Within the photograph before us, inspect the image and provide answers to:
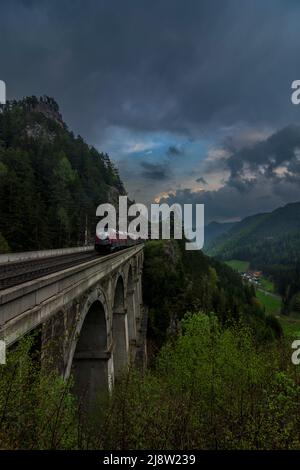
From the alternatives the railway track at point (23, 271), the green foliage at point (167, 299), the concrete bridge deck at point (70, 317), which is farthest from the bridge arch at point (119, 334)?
the green foliage at point (167, 299)

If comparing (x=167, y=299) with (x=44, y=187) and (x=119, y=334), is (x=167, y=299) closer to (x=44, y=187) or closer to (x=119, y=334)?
(x=119, y=334)

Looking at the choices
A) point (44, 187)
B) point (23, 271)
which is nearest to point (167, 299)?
point (44, 187)

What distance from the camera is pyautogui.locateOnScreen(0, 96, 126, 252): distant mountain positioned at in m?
51.7

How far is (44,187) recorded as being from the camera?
3243 inches

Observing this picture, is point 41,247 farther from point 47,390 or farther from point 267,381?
point 47,390

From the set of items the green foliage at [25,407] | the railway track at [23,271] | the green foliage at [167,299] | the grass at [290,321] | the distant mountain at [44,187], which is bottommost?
the grass at [290,321]

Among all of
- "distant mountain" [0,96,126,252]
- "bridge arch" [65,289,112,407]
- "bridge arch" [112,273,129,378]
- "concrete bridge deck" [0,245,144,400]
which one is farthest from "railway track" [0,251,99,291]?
"distant mountain" [0,96,126,252]

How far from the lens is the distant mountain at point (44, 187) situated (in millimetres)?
51688

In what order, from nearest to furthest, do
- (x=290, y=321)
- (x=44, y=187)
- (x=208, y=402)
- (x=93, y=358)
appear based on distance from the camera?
(x=208, y=402), (x=93, y=358), (x=44, y=187), (x=290, y=321)

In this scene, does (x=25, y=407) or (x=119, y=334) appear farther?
(x=119, y=334)

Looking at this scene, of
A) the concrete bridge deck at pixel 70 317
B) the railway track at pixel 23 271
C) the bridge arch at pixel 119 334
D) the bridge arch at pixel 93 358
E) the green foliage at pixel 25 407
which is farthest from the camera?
the bridge arch at pixel 119 334

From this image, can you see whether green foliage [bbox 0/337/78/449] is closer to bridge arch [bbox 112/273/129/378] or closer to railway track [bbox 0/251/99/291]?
railway track [bbox 0/251/99/291]

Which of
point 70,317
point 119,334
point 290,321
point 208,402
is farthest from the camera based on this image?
point 290,321

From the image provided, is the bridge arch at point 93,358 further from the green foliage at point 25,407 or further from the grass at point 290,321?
the grass at point 290,321
